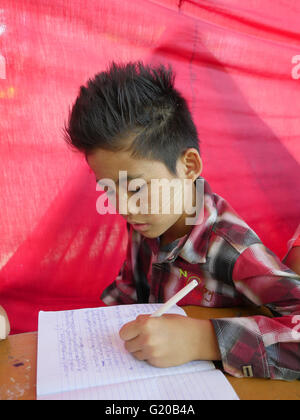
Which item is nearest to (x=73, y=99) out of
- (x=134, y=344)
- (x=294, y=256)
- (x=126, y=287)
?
(x=126, y=287)

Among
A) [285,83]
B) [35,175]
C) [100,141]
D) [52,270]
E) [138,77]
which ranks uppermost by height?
[285,83]

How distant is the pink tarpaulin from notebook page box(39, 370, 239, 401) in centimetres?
76

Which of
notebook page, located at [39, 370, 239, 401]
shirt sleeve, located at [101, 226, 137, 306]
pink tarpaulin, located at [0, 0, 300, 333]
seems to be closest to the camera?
notebook page, located at [39, 370, 239, 401]

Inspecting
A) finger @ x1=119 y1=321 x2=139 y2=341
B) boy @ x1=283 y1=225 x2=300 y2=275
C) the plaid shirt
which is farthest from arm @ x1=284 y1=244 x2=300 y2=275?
finger @ x1=119 y1=321 x2=139 y2=341

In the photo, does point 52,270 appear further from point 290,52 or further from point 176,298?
point 290,52

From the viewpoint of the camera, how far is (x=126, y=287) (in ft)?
2.72

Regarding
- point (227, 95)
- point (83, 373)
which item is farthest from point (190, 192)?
point (227, 95)

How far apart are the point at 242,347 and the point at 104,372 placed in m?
0.17

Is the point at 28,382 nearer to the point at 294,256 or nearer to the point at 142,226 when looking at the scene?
the point at 142,226

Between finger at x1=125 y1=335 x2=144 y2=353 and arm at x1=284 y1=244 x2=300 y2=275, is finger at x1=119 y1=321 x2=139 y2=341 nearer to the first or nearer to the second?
finger at x1=125 y1=335 x2=144 y2=353

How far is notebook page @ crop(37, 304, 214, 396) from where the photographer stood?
426 mm

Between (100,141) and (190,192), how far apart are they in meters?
0.19

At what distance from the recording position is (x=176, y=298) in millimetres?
471

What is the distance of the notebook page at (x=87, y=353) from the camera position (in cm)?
43
